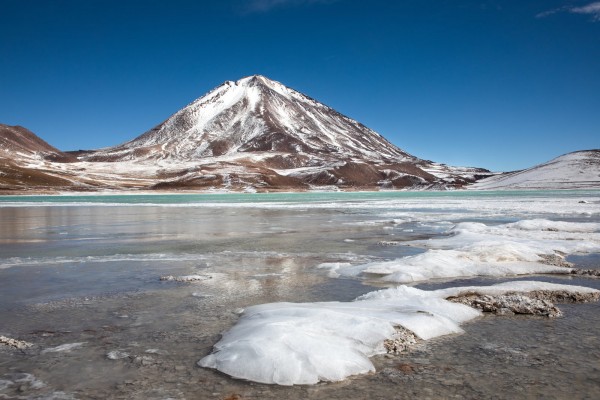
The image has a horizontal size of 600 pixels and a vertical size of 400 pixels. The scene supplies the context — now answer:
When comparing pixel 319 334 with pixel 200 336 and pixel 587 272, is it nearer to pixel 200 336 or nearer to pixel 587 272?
pixel 200 336

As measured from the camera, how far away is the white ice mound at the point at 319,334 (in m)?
6.05

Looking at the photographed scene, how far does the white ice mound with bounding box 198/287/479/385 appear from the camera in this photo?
605 cm

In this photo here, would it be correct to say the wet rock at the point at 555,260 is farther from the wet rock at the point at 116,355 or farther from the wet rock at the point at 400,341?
the wet rock at the point at 116,355

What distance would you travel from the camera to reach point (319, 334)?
23.0 ft

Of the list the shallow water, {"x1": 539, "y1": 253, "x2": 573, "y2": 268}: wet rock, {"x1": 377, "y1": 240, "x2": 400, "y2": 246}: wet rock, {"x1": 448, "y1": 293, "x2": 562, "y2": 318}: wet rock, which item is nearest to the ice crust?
the shallow water

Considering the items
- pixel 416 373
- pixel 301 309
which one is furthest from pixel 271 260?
pixel 416 373

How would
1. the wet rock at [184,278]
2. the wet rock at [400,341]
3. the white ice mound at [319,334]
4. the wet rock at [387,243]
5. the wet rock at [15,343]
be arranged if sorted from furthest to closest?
the wet rock at [387,243], the wet rock at [184,278], the wet rock at [15,343], the wet rock at [400,341], the white ice mound at [319,334]

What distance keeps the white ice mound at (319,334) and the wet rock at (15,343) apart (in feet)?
9.64

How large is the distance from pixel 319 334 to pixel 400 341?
49.8 inches

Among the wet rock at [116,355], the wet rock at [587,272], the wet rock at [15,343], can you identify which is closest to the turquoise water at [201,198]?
the wet rock at [587,272]

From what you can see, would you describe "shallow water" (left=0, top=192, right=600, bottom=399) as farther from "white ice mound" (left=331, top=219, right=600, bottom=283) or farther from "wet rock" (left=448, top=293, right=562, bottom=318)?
"white ice mound" (left=331, top=219, right=600, bottom=283)

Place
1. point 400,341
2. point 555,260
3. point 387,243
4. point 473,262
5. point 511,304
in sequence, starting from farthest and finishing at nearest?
point 387,243 < point 555,260 < point 473,262 < point 511,304 < point 400,341

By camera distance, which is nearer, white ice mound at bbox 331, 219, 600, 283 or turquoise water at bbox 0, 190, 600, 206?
white ice mound at bbox 331, 219, 600, 283

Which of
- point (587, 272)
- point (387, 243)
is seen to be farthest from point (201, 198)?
point (587, 272)
